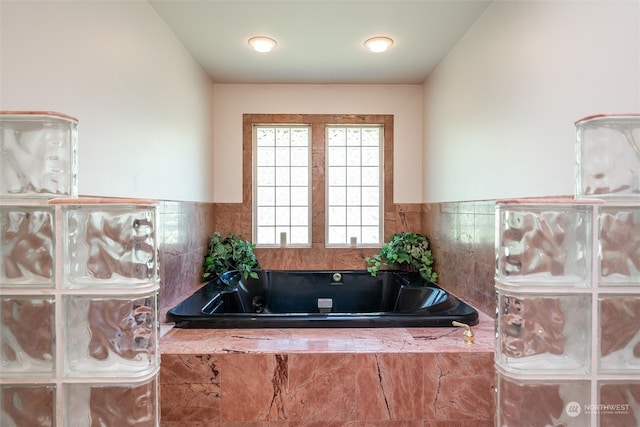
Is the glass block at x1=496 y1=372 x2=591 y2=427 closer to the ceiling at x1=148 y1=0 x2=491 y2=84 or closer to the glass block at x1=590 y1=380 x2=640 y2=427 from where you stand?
the glass block at x1=590 y1=380 x2=640 y2=427

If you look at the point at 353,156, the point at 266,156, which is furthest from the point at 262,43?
the point at 353,156

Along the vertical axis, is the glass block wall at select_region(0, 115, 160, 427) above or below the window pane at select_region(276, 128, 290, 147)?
below

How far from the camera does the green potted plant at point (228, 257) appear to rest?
2678 mm

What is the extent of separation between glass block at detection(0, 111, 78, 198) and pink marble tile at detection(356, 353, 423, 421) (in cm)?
124

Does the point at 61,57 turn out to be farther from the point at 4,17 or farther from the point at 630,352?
the point at 630,352

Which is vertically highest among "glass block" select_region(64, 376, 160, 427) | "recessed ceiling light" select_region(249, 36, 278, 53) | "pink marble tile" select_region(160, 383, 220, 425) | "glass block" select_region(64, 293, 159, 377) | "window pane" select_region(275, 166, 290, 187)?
"recessed ceiling light" select_region(249, 36, 278, 53)

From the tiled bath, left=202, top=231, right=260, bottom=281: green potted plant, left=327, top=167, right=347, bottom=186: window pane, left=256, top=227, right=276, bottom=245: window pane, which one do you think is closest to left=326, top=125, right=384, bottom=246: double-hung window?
left=327, top=167, right=347, bottom=186: window pane

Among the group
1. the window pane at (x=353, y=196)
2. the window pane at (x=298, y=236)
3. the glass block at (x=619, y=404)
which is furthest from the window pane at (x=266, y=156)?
the glass block at (x=619, y=404)

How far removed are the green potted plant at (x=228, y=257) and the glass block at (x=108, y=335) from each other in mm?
1832

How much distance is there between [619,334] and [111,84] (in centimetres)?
213

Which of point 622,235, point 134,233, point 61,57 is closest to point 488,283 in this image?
point 622,235

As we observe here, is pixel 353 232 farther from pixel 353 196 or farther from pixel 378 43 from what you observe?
pixel 378 43

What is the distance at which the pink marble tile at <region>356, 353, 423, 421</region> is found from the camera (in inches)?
51.9

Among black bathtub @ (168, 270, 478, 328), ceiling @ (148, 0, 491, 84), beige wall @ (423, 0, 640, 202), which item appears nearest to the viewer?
beige wall @ (423, 0, 640, 202)
